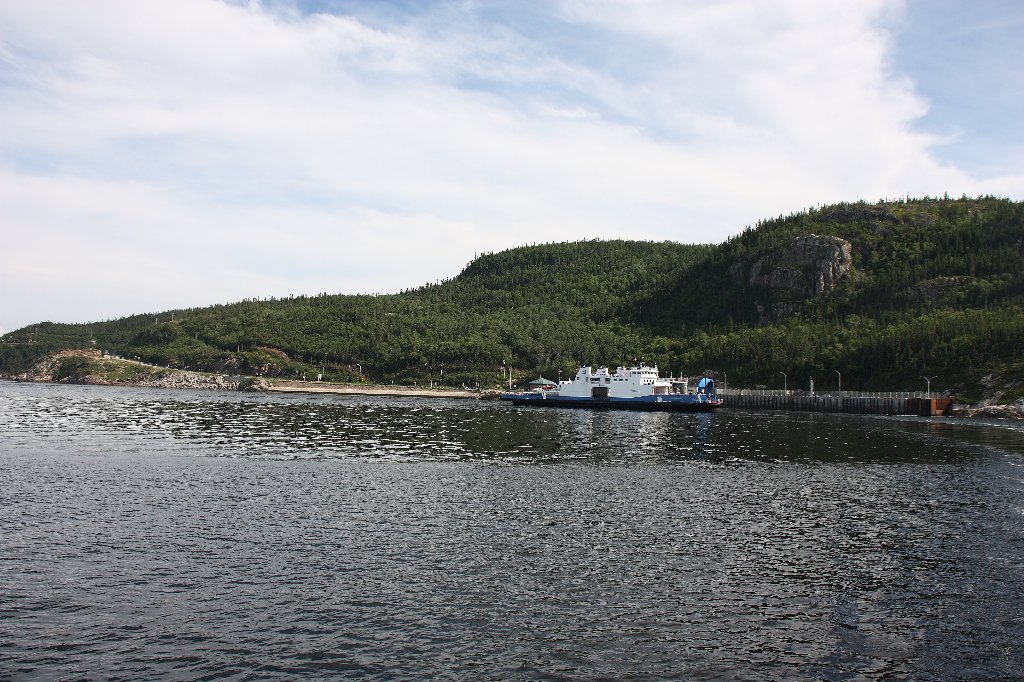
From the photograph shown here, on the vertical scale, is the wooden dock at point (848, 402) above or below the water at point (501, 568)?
above

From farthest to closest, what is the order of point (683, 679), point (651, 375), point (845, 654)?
1. point (651, 375)
2. point (845, 654)
3. point (683, 679)

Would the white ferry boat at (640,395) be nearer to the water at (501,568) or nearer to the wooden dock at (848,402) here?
the wooden dock at (848,402)

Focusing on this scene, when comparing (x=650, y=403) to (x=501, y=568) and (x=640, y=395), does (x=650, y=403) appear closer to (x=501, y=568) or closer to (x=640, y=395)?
(x=640, y=395)

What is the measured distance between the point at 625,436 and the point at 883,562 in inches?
2772

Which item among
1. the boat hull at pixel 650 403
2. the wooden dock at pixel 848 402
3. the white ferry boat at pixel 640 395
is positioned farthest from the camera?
the white ferry boat at pixel 640 395

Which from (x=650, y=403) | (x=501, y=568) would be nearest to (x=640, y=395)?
(x=650, y=403)

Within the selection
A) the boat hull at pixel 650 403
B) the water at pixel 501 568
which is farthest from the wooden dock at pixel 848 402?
the water at pixel 501 568

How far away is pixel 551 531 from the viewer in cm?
4450

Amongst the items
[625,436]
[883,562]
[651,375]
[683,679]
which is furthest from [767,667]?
[651,375]

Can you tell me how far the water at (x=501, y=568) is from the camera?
26125 mm

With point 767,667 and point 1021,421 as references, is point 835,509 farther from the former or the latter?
point 1021,421

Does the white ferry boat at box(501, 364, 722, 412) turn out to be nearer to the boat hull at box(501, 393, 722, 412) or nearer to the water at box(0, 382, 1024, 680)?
the boat hull at box(501, 393, 722, 412)

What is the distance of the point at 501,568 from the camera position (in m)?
36.2

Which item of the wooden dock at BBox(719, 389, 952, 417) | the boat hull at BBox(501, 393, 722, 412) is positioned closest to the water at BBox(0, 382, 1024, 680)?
the wooden dock at BBox(719, 389, 952, 417)
